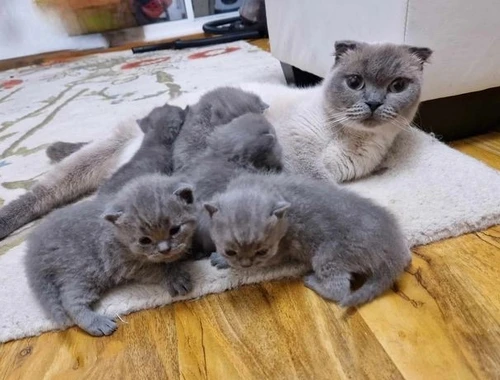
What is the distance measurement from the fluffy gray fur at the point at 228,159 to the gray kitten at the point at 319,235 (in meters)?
0.12

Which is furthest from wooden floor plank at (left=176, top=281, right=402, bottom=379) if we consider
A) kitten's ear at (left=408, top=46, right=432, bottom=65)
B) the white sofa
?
the white sofa

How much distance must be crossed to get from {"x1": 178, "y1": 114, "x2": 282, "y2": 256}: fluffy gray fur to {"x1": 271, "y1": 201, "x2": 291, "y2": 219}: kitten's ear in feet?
0.69

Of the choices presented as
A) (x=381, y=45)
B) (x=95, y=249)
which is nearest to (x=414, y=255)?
(x=381, y=45)

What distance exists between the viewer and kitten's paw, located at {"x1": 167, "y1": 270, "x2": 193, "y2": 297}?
1.01 metres

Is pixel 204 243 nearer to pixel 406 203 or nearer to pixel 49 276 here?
pixel 49 276

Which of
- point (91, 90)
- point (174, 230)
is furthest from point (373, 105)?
point (91, 90)

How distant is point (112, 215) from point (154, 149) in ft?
1.34

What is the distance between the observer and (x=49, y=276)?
99 centimetres

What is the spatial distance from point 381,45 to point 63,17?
11.3 ft

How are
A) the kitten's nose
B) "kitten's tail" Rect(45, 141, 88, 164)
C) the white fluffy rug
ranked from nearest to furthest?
the white fluffy rug → the kitten's nose → "kitten's tail" Rect(45, 141, 88, 164)

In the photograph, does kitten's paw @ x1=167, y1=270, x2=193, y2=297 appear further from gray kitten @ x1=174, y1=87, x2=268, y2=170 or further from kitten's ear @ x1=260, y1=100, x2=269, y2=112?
kitten's ear @ x1=260, y1=100, x2=269, y2=112

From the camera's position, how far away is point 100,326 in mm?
943

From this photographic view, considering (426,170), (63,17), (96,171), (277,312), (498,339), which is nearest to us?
(498,339)

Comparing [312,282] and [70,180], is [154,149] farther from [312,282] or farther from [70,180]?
[312,282]
